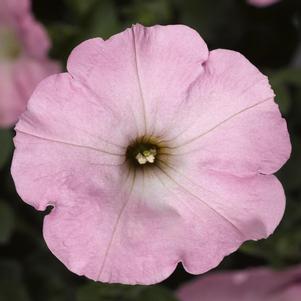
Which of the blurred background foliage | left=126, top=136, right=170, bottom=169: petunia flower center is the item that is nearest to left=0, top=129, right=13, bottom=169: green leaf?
the blurred background foliage

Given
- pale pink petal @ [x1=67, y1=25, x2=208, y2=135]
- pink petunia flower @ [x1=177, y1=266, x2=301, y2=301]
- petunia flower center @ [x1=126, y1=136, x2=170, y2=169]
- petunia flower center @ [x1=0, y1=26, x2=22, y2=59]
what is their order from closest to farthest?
pale pink petal @ [x1=67, y1=25, x2=208, y2=135]
petunia flower center @ [x1=126, y1=136, x2=170, y2=169]
pink petunia flower @ [x1=177, y1=266, x2=301, y2=301]
petunia flower center @ [x1=0, y1=26, x2=22, y2=59]

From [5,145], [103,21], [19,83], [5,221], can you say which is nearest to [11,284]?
[5,221]

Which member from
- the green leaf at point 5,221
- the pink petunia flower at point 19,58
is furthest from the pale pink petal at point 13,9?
the green leaf at point 5,221

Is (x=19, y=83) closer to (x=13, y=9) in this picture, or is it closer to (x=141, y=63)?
(x=13, y=9)

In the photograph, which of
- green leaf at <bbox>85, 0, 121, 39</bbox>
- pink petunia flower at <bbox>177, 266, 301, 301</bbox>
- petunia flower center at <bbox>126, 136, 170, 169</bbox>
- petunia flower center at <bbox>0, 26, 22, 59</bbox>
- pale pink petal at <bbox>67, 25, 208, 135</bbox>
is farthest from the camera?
petunia flower center at <bbox>0, 26, 22, 59</bbox>

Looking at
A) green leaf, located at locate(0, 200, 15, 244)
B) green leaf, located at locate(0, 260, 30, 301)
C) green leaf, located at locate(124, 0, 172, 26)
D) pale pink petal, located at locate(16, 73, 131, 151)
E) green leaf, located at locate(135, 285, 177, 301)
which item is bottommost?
green leaf, located at locate(0, 260, 30, 301)

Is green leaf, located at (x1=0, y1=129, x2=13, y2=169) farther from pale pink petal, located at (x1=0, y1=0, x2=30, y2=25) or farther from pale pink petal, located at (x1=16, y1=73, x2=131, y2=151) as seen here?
pale pink petal, located at (x1=16, y1=73, x2=131, y2=151)

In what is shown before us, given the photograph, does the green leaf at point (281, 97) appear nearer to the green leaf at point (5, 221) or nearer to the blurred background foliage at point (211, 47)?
the blurred background foliage at point (211, 47)
